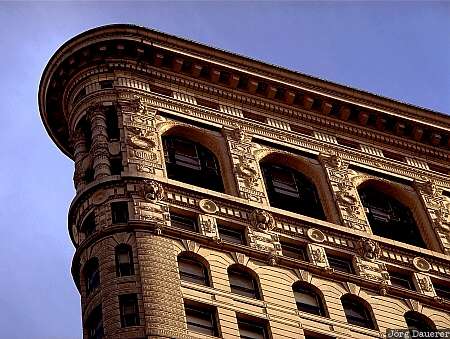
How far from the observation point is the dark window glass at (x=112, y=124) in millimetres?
57706

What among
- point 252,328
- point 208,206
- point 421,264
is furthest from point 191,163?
point 252,328

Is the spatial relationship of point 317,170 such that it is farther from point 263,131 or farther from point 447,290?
point 447,290

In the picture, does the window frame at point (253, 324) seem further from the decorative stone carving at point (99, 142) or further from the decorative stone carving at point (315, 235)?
the decorative stone carving at point (99, 142)

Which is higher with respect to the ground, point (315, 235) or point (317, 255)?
point (315, 235)

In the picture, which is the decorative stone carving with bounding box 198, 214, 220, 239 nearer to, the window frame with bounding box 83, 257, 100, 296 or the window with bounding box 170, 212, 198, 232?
the window with bounding box 170, 212, 198, 232

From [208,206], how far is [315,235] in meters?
4.56

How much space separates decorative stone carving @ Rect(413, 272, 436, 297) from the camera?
55.6 metres

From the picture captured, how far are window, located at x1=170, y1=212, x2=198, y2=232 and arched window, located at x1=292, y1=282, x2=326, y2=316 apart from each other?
452 centimetres

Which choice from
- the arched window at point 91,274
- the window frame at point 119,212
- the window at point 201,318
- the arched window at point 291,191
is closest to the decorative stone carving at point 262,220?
the arched window at point 291,191

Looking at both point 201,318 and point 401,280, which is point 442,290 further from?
point 201,318

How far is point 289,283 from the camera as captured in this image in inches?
2064

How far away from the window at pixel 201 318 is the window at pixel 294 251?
628 centimetres

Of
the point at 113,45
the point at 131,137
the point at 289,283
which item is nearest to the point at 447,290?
the point at 289,283

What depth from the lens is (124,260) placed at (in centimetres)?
5025
